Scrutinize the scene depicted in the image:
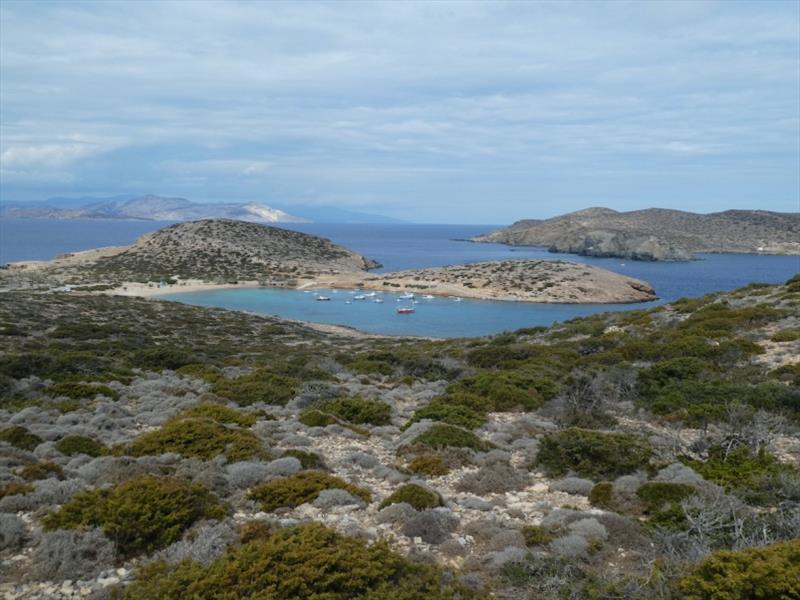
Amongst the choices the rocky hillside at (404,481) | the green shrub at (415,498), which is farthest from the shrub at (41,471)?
the green shrub at (415,498)

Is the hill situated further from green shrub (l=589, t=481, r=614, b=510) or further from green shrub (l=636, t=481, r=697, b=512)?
green shrub (l=636, t=481, r=697, b=512)

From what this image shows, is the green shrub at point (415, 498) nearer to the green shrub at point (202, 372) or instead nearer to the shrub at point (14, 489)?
the shrub at point (14, 489)

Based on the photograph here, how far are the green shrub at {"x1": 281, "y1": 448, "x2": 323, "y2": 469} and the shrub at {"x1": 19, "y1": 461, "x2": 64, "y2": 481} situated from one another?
11.3 feet

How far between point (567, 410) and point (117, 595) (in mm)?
10892

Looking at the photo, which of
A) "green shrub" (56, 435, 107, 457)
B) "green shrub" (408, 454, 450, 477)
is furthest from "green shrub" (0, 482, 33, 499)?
"green shrub" (408, 454, 450, 477)

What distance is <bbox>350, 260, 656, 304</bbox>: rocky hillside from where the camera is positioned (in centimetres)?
7556

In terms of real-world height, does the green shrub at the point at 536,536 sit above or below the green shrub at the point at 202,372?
above

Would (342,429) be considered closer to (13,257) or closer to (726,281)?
(726,281)

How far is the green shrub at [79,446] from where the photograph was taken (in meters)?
9.70

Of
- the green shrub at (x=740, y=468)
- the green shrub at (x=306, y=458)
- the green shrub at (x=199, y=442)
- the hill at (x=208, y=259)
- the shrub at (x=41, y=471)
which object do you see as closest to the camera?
the shrub at (x=41, y=471)

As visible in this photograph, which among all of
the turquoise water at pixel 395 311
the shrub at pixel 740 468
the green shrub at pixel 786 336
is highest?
the green shrub at pixel 786 336

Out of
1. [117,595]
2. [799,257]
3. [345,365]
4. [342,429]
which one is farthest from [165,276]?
[799,257]

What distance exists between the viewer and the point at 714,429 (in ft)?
40.3

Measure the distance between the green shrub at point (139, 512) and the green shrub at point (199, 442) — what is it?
223cm
